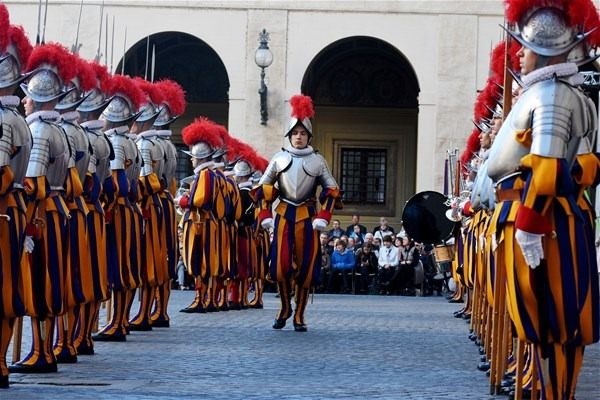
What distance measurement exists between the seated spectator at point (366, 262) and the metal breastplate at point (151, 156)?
54.8 feet

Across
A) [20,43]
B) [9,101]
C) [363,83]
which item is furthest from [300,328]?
[363,83]

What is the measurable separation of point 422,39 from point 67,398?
27.3 meters

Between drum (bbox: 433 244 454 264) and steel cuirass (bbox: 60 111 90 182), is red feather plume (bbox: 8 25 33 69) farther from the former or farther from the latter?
drum (bbox: 433 244 454 264)

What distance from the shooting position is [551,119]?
764 cm

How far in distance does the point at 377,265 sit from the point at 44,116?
22372 millimetres

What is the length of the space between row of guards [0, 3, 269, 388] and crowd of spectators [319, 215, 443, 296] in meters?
15.2

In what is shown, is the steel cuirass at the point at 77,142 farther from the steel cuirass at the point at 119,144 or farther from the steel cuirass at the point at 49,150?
the steel cuirass at the point at 119,144

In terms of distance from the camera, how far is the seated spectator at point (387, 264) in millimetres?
32062

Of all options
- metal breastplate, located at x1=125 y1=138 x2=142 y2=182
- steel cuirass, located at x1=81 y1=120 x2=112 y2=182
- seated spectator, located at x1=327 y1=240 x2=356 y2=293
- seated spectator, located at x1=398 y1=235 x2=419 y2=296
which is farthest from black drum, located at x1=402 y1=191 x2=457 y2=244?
seated spectator, located at x1=327 y1=240 x2=356 y2=293

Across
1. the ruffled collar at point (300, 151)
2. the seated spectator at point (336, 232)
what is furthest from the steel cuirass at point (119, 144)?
the seated spectator at point (336, 232)

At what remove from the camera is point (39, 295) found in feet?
33.9

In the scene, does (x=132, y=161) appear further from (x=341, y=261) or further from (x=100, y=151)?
(x=341, y=261)

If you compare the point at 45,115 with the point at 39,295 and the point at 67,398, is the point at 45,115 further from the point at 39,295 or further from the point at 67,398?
the point at 67,398

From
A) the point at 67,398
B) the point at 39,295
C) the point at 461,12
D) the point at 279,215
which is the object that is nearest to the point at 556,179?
the point at 67,398
